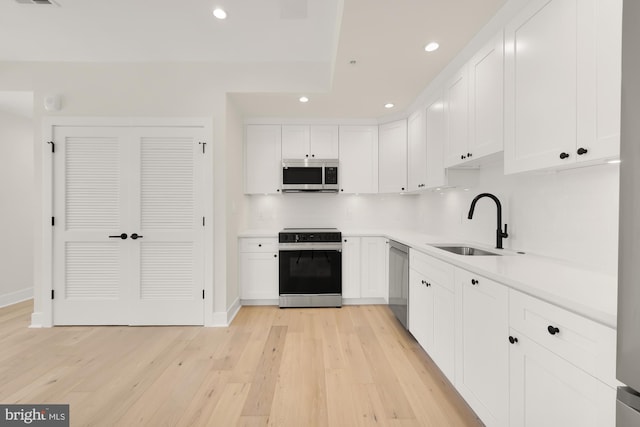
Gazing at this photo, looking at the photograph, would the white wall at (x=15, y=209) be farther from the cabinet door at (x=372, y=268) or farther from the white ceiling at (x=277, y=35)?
the cabinet door at (x=372, y=268)

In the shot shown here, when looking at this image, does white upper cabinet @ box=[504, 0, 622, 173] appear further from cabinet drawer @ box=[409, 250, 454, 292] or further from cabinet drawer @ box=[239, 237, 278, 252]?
cabinet drawer @ box=[239, 237, 278, 252]

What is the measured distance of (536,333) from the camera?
3.68 ft

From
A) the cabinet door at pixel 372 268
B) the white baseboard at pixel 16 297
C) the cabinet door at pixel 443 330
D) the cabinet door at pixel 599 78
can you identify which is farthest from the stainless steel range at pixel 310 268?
the white baseboard at pixel 16 297

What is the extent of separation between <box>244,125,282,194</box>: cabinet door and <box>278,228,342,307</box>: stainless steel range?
83cm

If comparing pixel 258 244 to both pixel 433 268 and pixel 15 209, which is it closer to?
pixel 433 268

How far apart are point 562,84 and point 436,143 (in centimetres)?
143

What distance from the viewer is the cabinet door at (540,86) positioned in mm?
1278

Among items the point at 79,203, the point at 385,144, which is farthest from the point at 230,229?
the point at 385,144

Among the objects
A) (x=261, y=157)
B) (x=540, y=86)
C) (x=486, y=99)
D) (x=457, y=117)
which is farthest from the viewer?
(x=261, y=157)

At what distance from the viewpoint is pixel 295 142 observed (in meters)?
3.82

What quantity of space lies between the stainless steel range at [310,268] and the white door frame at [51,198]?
0.87 meters

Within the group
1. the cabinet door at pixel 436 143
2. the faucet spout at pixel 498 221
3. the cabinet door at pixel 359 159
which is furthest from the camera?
the cabinet door at pixel 359 159

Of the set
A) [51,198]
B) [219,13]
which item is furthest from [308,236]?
[51,198]

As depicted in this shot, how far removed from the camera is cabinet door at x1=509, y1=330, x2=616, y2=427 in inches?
34.2
